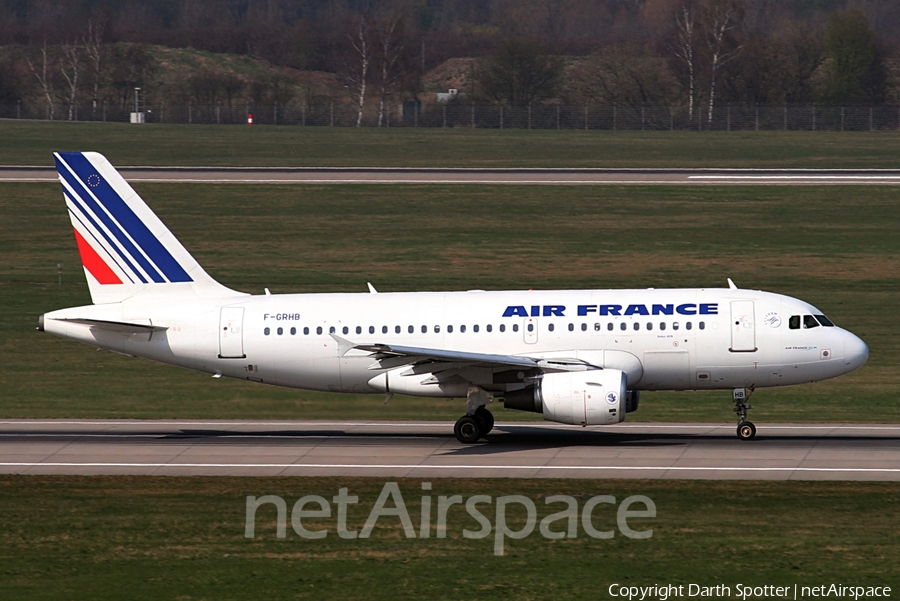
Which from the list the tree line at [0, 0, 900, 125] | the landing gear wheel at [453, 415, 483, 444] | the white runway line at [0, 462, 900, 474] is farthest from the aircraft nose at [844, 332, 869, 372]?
the tree line at [0, 0, 900, 125]

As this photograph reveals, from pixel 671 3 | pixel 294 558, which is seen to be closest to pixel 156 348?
pixel 294 558

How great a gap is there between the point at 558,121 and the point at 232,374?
94.5 m

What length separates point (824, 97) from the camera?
Result: 138 m

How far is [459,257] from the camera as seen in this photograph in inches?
2655

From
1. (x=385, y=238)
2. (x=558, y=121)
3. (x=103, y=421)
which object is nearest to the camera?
(x=103, y=421)

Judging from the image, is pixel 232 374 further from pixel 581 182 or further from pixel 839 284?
pixel 581 182

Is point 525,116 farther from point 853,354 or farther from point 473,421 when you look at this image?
point 473,421

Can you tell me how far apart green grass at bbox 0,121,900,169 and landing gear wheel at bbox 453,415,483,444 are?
6296cm

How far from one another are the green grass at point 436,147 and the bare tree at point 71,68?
24.1m

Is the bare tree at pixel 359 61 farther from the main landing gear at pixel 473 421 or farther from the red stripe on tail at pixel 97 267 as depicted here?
the main landing gear at pixel 473 421

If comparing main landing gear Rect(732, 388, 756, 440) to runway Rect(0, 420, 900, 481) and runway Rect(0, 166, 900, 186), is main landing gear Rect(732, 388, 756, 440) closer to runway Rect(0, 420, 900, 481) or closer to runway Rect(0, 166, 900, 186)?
runway Rect(0, 420, 900, 481)

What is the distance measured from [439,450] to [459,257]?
110 ft

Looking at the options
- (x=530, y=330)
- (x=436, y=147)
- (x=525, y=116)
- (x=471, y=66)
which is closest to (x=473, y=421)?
(x=530, y=330)

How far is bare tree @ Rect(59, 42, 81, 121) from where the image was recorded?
146m
